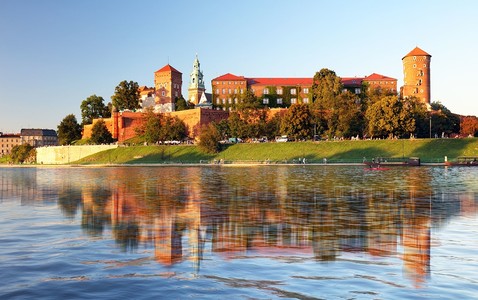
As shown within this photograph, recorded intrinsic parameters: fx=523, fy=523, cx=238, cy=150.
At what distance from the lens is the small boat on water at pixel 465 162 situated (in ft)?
197

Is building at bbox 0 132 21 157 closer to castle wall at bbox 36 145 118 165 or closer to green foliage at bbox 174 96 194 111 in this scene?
castle wall at bbox 36 145 118 165

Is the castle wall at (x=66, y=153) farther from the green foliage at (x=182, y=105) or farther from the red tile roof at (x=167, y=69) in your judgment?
the red tile roof at (x=167, y=69)

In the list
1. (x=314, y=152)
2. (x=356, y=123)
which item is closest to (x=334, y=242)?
(x=314, y=152)

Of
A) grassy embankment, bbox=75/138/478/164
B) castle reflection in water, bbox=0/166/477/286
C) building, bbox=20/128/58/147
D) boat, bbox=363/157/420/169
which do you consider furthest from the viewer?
building, bbox=20/128/58/147

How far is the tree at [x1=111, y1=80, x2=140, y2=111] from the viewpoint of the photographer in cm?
11875

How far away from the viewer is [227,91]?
118 meters

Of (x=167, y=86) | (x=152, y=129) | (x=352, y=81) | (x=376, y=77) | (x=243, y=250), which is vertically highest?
(x=376, y=77)

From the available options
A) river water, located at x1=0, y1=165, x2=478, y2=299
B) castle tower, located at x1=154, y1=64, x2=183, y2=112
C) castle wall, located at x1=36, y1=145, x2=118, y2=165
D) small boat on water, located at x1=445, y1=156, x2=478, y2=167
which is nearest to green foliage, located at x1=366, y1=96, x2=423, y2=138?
small boat on water, located at x1=445, y1=156, x2=478, y2=167

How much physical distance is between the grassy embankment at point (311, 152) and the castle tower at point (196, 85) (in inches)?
1481

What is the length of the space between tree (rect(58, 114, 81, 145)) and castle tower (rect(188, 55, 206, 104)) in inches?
1112

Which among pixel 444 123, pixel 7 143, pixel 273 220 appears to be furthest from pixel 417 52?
pixel 7 143

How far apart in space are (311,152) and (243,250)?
65.2 m

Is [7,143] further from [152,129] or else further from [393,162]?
[393,162]

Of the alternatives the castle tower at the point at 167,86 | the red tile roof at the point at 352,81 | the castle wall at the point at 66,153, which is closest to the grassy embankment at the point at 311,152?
the castle wall at the point at 66,153
